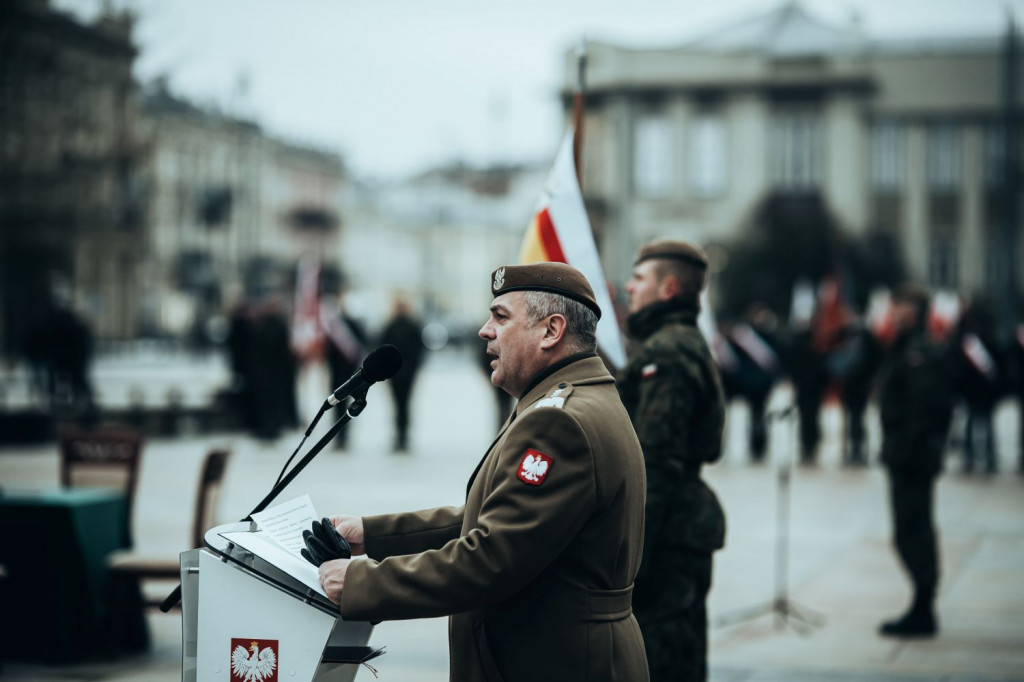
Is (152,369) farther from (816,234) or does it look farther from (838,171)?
(838,171)

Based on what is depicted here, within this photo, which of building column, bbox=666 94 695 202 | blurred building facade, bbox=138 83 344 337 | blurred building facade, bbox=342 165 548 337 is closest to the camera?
blurred building facade, bbox=138 83 344 337

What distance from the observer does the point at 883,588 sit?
9414 millimetres

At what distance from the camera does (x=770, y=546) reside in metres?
11.1

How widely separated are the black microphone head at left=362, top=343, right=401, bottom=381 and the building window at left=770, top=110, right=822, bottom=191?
63966mm

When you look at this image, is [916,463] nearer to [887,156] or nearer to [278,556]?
[278,556]

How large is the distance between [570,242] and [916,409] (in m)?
3.26

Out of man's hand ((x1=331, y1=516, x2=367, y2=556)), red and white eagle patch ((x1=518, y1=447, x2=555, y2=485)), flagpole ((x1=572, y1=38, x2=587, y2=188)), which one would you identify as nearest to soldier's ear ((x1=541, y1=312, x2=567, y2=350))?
red and white eagle patch ((x1=518, y1=447, x2=555, y2=485))

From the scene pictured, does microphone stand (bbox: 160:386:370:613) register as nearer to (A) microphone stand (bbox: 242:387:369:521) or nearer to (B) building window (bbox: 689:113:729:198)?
(A) microphone stand (bbox: 242:387:369:521)

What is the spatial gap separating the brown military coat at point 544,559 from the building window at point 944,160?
65.8 m

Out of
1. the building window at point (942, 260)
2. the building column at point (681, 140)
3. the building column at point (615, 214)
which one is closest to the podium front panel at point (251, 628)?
the building column at point (615, 214)

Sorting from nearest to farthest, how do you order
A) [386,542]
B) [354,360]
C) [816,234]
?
[386,542]
[354,360]
[816,234]

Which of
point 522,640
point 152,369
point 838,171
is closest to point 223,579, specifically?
point 522,640

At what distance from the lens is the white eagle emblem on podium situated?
10.2ft

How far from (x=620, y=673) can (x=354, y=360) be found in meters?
15.9
